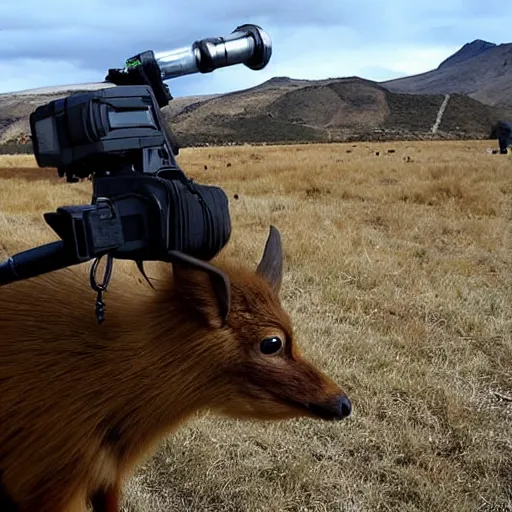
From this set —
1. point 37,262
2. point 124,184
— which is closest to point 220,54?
point 124,184

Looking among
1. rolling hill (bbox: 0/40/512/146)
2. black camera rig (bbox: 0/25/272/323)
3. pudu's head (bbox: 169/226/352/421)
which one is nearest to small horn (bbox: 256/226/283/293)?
pudu's head (bbox: 169/226/352/421)

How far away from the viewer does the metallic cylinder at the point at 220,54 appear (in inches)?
83.8

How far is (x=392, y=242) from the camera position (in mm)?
9133

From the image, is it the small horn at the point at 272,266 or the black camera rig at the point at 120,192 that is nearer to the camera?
the black camera rig at the point at 120,192

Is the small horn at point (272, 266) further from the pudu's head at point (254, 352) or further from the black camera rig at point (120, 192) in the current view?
the black camera rig at point (120, 192)

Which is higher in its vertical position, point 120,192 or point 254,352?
point 120,192

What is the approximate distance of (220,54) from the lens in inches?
85.3

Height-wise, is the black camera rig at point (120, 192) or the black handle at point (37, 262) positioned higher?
the black camera rig at point (120, 192)

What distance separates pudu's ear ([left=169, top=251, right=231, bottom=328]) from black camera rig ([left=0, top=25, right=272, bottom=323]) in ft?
0.14

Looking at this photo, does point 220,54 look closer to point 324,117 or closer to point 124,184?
point 124,184

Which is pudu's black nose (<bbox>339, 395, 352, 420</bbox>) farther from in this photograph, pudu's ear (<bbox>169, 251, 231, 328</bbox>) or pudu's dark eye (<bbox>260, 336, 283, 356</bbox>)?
pudu's ear (<bbox>169, 251, 231, 328</bbox>)

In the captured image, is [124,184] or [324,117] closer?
[124,184]

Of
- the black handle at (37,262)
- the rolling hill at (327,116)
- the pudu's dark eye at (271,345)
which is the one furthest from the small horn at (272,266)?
the rolling hill at (327,116)

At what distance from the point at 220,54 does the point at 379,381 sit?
300 centimetres
